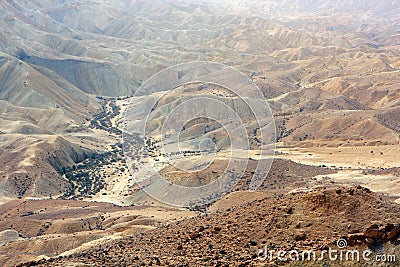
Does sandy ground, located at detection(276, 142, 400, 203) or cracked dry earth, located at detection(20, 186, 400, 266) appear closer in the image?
cracked dry earth, located at detection(20, 186, 400, 266)

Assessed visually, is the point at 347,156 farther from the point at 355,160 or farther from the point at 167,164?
the point at 167,164

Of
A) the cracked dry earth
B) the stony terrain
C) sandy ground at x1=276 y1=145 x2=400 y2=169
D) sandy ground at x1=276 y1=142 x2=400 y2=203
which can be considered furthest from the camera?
sandy ground at x1=276 y1=145 x2=400 y2=169

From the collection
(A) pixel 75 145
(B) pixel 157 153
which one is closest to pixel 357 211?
(B) pixel 157 153

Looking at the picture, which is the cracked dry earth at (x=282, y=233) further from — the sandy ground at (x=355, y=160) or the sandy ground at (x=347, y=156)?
the sandy ground at (x=347, y=156)

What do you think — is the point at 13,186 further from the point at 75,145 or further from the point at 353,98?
the point at 353,98

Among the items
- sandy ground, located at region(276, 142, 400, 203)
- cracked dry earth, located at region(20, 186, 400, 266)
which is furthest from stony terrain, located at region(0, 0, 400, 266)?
sandy ground, located at region(276, 142, 400, 203)

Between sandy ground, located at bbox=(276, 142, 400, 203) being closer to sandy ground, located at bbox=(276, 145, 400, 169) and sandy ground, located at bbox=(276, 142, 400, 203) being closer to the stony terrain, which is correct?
sandy ground, located at bbox=(276, 145, 400, 169)

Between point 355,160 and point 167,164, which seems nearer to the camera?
point 355,160

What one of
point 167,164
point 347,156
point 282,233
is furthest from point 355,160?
point 282,233

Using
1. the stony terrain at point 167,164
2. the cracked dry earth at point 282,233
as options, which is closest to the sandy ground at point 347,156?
the stony terrain at point 167,164
